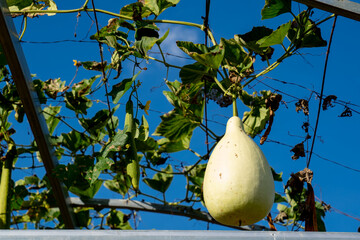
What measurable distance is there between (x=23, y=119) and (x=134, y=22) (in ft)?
2.37

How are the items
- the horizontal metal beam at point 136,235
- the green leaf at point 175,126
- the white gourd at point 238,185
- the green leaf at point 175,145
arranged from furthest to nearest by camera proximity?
the green leaf at point 175,145
the green leaf at point 175,126
the white gourd at point 238,185
the horizontal metal beam at point 136,235

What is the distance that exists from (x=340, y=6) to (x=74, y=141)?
4.09ft

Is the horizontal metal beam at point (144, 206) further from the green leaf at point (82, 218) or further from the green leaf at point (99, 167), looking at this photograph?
the green leaf at point (99, 167)

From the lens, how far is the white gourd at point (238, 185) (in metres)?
1.05

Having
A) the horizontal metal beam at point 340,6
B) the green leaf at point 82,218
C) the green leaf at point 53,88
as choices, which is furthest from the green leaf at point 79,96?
the horizontal metal beam at point 340,6

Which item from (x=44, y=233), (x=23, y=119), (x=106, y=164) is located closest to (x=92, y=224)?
(x=23, y=119)

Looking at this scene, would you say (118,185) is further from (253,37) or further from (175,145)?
(253,37)

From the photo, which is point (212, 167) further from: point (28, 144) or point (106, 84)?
point (28, 144)

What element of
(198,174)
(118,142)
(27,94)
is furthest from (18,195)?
(118,142)

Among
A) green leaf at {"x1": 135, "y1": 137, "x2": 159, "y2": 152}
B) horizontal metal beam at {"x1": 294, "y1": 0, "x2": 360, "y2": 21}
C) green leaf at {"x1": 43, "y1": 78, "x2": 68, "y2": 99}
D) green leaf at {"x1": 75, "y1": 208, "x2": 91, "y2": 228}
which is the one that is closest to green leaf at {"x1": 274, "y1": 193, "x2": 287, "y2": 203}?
green leaf at {"x1": 135, "y1": 137, "x2": 159, "y2": 152}

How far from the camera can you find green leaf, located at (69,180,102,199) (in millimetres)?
2178

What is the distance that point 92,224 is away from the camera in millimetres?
2617

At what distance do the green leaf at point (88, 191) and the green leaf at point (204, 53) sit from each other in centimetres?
99

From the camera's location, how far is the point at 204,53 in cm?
140
